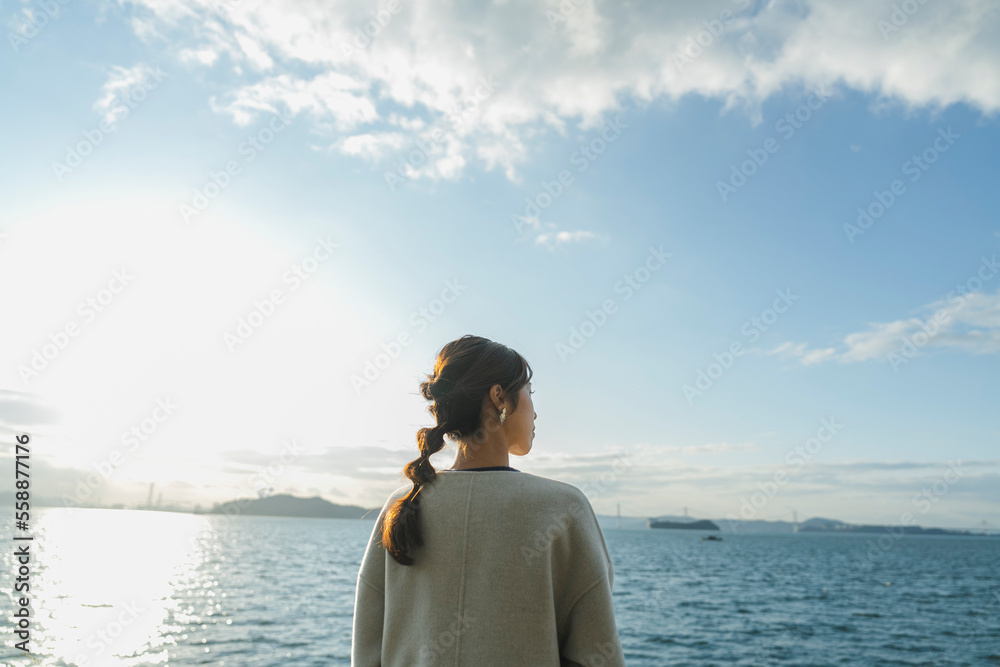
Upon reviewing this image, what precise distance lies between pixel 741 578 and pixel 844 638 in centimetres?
2172

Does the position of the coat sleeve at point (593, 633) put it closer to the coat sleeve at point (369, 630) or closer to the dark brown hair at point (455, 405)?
the dark brown hair at point (455, 405)

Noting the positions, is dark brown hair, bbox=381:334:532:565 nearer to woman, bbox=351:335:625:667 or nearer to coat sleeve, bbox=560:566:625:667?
woman, bbox=351:335:625:667

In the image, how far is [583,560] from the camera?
1645mm

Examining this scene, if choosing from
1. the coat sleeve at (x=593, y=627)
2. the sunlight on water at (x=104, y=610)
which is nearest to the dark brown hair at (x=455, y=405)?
the coat sleeve at (x=593, y=627)

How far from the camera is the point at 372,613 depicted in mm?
1901

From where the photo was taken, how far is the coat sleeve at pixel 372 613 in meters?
1.88

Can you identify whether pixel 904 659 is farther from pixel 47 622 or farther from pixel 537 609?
pixel 47 622

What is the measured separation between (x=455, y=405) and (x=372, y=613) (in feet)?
2.47

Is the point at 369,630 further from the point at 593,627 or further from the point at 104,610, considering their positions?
the point at 104,610

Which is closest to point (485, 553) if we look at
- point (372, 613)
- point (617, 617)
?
point (372, 613)

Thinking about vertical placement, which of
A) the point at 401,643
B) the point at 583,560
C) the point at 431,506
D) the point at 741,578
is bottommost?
the point at 741,578

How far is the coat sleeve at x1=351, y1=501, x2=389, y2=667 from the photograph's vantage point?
1.88 m

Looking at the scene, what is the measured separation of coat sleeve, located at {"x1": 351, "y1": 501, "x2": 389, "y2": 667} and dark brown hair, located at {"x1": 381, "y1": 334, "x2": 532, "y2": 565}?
11 cm

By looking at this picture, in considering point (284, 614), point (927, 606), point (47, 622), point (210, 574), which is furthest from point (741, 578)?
point (47, 622)
